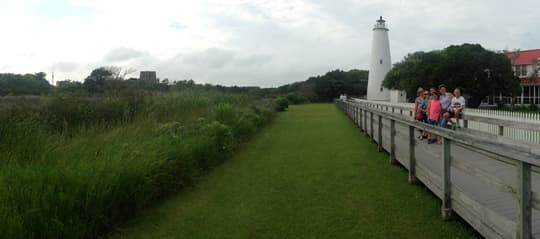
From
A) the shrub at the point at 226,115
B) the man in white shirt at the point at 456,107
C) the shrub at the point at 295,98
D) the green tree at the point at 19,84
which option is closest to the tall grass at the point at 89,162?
the shrub at the point at 226,115

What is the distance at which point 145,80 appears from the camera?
1305cm

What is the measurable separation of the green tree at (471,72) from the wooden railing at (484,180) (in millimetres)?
31936

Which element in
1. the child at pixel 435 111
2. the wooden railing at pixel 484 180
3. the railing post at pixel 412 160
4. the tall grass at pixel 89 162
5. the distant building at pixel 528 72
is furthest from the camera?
the distant building at pixel 528 72

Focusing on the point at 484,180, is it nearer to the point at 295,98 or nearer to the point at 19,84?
the point at 19,84

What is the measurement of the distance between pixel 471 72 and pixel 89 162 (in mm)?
36988

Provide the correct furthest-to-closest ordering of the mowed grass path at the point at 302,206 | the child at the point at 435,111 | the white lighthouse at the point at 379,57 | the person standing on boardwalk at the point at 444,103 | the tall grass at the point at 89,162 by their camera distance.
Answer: the white lighthouse at the point at 379,57 < the person standing on boardwalk at the point at 444,103 < the child at the point at 435,111 < the mowed grass path at the point at 302,206 < the tall grass at the point at 89,162

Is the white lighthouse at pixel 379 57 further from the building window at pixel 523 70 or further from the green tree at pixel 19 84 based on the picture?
the green tree at pixel 19 84

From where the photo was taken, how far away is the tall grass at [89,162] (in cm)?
380

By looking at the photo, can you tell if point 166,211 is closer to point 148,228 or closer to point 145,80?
point 148,228

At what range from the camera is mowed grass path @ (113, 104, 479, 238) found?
442 cm

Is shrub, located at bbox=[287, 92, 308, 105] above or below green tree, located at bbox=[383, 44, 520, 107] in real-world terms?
below

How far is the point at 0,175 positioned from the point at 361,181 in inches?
204

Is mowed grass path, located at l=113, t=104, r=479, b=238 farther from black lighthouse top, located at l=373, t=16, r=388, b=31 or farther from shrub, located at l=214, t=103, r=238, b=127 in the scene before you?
black lighthouse top, located at l=373, t=16, r=388, b=31

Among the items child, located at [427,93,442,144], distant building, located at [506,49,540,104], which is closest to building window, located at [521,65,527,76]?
distant building, located at [506,49,540,104]
